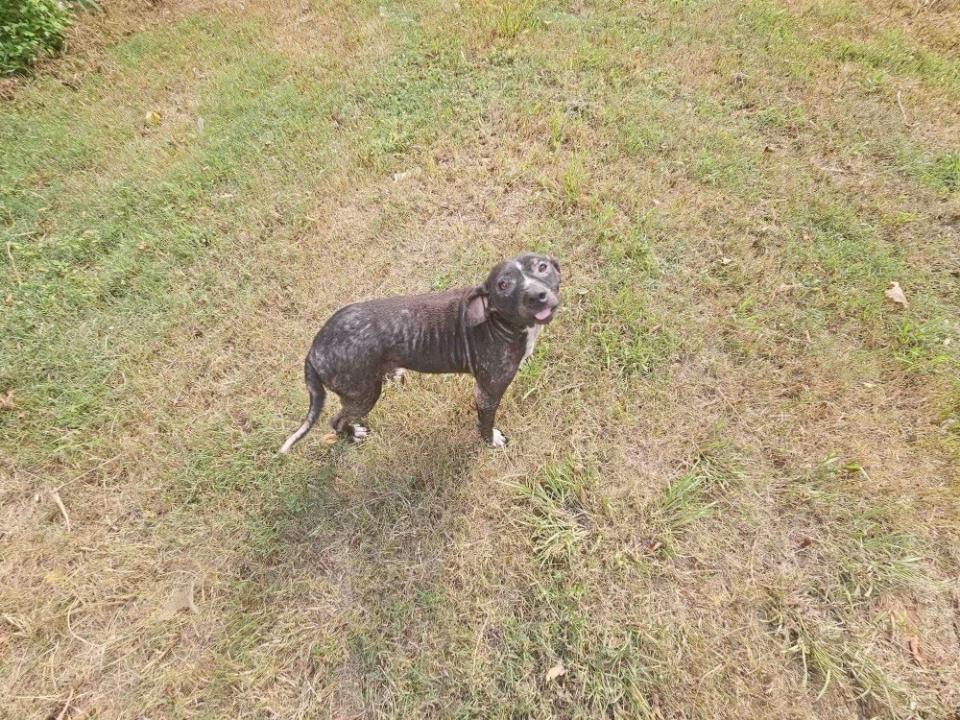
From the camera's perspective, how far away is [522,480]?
4.06m

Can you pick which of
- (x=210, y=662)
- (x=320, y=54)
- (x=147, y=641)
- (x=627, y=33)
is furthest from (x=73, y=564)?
(x=627, y=33)

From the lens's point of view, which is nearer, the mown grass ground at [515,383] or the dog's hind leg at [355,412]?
the mown grass ground at [515,383]

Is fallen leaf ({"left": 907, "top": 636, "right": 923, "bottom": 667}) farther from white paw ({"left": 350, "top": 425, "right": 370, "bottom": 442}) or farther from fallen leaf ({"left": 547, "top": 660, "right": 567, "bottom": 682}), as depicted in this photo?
white paw ({"left": 350, "top": 425, "right": 370, "bottom": 442})

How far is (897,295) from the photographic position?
188 inches

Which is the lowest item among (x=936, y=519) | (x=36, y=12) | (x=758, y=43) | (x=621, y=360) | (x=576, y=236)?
(x=936, y=519)

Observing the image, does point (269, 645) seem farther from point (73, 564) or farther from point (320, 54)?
point (320, 54)

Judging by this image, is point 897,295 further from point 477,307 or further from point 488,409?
point 477,307

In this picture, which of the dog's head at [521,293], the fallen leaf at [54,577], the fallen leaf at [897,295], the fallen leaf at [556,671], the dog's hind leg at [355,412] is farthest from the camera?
the fallen leaf at [897,295]

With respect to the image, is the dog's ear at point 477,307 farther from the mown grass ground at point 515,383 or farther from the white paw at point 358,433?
the white paw at point 358,433

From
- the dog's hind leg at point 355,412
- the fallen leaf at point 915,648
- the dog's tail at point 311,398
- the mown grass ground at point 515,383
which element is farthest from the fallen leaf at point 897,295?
the dog's tail at point 311,398

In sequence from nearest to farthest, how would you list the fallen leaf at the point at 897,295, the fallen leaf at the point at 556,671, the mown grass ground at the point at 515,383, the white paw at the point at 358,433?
the fallen leaf at the point at 556,671
the mown grass ground at the point at 515,383
the white paw at the point at 358,433
the fallen leaf at the point at 897,295

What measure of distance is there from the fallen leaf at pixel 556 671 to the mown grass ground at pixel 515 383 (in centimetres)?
5

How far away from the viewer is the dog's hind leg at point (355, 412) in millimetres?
3574

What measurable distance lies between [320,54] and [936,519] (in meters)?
→ 8.92
